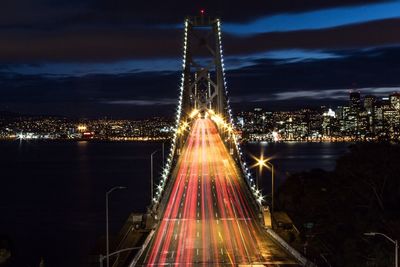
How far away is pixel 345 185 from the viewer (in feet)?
144

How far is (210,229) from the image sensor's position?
3678 cm

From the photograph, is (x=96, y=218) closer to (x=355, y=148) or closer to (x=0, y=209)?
(x=0, y=209)

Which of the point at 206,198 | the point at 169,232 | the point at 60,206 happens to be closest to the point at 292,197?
the point at 206,198

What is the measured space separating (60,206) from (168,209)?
37536mm

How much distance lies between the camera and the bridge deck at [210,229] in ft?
94.7

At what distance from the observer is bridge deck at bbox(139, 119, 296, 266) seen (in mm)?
28859

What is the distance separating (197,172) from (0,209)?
22599 mm

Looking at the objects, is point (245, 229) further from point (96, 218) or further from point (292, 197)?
point (96, 218)

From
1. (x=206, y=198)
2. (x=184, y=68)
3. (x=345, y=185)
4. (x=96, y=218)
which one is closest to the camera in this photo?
(x=345, y=185)

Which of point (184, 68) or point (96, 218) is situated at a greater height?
point (184, 68)

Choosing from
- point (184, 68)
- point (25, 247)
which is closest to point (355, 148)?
point (25, 247)

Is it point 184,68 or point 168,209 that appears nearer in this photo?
point 168,209

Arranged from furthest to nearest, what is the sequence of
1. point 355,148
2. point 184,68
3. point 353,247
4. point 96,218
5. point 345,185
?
point 184,68, point 96,218, point 355,148, point 345,185, point 353,247

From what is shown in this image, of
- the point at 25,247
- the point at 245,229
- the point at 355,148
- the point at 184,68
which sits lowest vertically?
the point at 25,247
